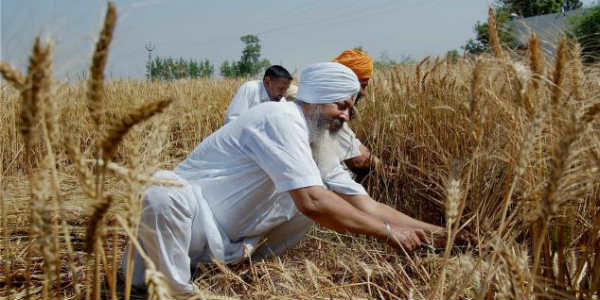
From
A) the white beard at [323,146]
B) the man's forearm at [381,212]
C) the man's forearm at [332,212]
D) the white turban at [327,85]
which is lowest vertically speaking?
the man's forearm at [381,212]

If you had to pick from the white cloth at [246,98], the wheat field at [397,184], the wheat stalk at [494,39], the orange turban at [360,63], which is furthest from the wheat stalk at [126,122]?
the white cloth at [246,98]

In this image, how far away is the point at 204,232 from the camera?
75.0 inches

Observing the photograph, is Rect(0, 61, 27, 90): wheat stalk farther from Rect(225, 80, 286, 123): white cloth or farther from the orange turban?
Rect(225, 80, 286, 123): white cloth

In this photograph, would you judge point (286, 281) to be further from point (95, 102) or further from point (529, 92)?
point (95, 102)

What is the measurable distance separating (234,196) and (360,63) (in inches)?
67.5

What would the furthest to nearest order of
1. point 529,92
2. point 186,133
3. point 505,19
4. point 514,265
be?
point 186,133, point 505,19, point 529,92, point 514,265

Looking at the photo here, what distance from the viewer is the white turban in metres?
1.96

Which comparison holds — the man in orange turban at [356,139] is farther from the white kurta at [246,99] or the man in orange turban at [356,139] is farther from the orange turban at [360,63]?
the white kurta at [246,99]

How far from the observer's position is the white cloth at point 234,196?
1.71 meters

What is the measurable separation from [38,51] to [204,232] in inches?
52.3

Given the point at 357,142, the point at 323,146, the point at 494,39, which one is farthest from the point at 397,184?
the point at 494,39

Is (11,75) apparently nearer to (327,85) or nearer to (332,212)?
(332,212)

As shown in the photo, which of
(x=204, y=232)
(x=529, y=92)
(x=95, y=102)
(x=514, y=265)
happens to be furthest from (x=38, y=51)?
(x=204, y=232)

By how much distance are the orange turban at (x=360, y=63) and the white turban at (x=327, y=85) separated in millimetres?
1316
